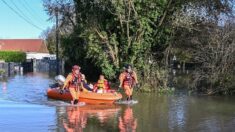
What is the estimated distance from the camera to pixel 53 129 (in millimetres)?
14555

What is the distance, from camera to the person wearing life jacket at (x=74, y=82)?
2153 centimetres

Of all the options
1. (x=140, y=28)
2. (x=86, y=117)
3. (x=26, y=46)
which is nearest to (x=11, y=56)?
(x=140, y=28)

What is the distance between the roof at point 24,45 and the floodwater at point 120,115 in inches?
3558

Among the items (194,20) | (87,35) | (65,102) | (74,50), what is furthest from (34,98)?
(74,50)

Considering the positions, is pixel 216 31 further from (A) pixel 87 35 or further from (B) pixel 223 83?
(A) pixel 87 35

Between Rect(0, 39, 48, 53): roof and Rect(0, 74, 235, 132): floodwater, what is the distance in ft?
297

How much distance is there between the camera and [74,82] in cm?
2169

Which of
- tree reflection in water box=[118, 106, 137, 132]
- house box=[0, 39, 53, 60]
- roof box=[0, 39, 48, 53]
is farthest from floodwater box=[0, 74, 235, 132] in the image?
roof box=[0, 39, 48, 53]

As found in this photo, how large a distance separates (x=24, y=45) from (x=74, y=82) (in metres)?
98.2

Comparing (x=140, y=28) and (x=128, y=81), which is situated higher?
(x=140, y=28)

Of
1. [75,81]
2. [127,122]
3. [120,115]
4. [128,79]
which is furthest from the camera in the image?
[128,79]

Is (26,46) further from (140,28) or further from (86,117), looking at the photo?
(86,117)

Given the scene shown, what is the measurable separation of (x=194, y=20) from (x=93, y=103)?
1292 cm

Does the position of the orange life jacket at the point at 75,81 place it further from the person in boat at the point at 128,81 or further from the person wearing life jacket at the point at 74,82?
the person in boat at the point at 128,81
